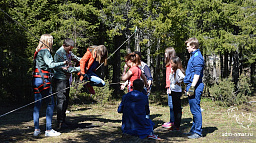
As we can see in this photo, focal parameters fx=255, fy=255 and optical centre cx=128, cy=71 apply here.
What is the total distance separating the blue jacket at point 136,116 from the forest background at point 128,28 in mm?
7085

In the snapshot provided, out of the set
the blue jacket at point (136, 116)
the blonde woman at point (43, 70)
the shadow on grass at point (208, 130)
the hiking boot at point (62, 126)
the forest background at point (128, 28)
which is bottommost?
the shadow on grass at point (208, 130)

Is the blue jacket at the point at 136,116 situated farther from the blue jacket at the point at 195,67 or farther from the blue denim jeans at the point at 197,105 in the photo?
the blue jacket at the point at 195,67

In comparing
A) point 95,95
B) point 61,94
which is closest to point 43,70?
point 61,94

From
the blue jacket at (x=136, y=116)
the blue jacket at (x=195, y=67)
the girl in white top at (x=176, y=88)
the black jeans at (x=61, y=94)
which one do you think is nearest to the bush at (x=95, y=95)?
the black jeans at (x=61, y=94)

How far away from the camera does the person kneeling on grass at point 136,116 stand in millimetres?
4766

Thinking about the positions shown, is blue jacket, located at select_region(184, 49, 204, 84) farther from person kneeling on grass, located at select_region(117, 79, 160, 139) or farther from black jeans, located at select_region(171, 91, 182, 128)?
person kneeling on grass, located at select_region(117, 79, 160, 139)

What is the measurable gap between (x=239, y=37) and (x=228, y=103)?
5.08 m

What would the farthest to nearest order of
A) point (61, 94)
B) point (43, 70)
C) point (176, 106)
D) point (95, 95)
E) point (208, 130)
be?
point (95, 95) < point (208, 130) < point (176, 106) < point (61, 94) < point (43, 70)

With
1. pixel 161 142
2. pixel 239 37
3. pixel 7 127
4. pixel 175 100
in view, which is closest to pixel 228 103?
pixel 239 37

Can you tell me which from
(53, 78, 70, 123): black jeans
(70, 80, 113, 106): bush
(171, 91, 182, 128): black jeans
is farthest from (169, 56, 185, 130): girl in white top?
(70, 80, 113, 106): bush

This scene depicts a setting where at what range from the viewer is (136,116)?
4.77 metres

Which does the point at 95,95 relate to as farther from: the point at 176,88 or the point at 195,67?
the point at 195,67

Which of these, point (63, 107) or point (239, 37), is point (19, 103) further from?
point (239, 37)

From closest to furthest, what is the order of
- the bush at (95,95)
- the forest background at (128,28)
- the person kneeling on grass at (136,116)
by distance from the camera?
the person kneeling on grass at (136,116) < the bush at (95,95) < the forest background at (128,28)
